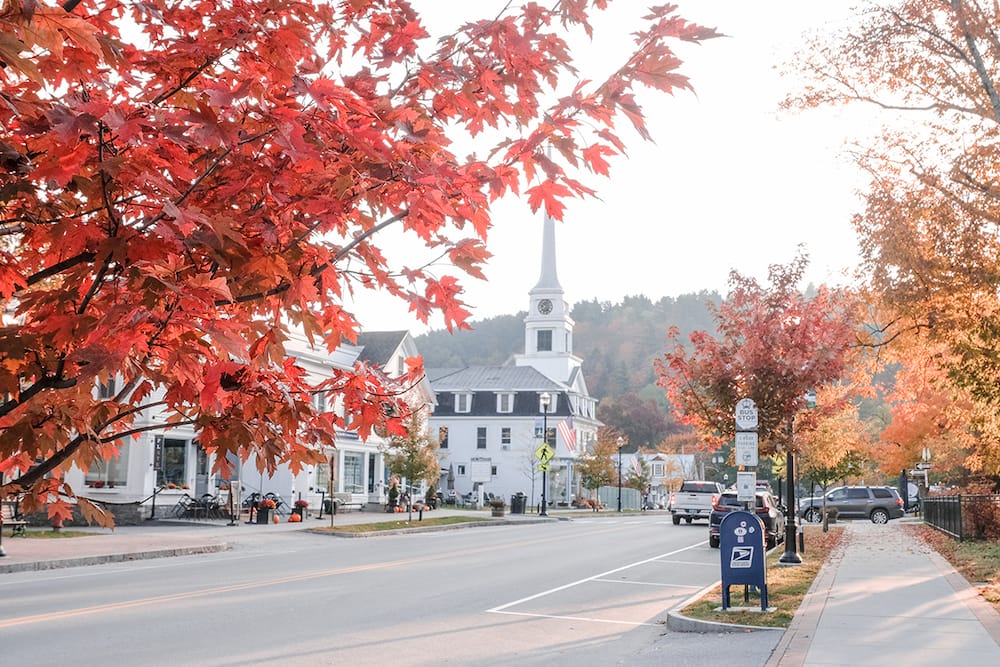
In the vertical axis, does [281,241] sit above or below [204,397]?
above

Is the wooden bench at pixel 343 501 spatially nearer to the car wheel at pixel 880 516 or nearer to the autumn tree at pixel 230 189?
the car wheel at pixel 880 516

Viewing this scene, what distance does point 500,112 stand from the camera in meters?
4.51

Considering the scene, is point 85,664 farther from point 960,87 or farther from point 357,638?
point 960,87

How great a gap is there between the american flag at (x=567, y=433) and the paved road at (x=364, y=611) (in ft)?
168

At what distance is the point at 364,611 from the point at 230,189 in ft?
32.7

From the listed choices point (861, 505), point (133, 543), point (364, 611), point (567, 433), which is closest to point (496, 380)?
point (567, 433)

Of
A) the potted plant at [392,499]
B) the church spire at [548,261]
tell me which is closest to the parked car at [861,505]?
the potted plant at [392,499]

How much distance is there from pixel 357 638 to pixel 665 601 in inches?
228

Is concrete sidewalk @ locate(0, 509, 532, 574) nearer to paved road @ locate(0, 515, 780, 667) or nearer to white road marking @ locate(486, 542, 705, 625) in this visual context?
paved road @ locate(0, 515, 780, 667)

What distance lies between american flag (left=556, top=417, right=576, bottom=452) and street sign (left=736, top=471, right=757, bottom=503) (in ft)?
191

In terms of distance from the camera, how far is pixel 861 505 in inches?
1859

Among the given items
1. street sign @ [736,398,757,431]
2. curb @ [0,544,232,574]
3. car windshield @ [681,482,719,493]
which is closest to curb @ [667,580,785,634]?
street sign @ [736,398,757,431]

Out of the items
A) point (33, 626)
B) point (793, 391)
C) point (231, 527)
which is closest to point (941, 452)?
point (793, 391)

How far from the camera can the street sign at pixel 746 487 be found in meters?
14.6
